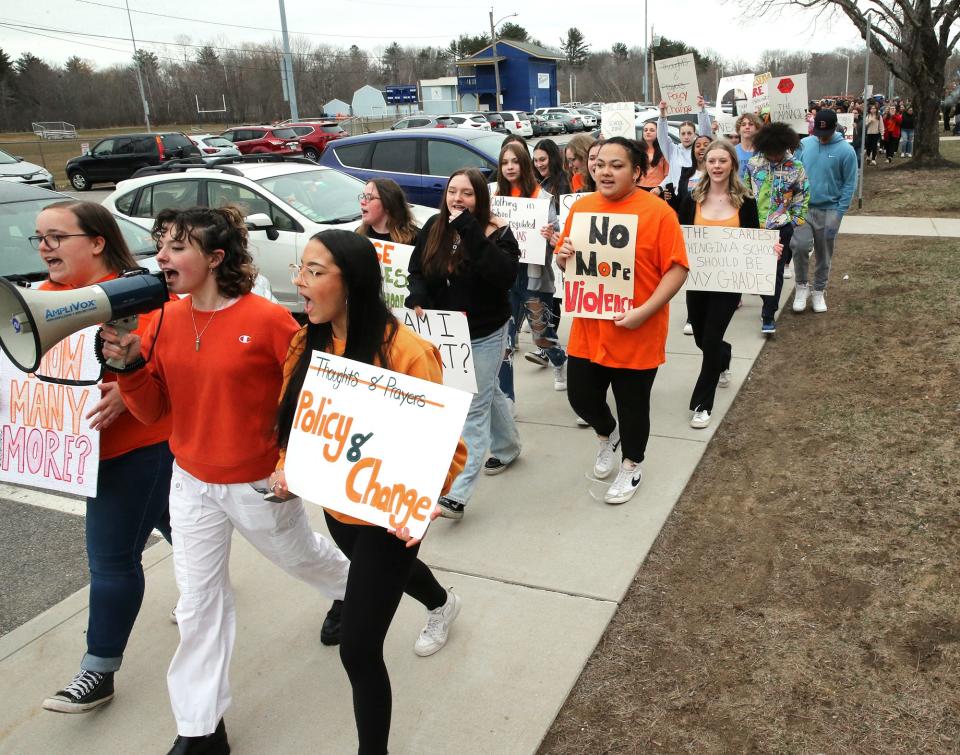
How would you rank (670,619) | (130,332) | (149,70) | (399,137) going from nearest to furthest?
1. (130,332)
2. (670,619)
3. (399,137)
4. (149,70)

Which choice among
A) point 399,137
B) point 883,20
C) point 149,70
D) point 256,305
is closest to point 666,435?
point 256,305

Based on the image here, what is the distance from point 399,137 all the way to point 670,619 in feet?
30.3

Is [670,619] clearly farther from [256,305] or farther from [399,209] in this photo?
[399,209]

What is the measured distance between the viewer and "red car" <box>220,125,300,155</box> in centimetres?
3155

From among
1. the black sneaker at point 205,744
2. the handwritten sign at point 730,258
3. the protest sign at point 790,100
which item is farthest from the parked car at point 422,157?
the black sneaker at point 205,744

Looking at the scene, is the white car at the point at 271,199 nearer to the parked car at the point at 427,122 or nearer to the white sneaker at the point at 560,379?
the white sneaker at the point at 560,379

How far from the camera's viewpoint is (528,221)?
6078mm

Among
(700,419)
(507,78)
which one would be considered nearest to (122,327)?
(700,419)

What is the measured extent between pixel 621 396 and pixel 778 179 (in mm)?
3635

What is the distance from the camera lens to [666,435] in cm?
530

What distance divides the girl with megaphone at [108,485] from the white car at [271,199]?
491 centimetres

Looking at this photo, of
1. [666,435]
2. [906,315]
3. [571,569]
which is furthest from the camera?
[906,315]

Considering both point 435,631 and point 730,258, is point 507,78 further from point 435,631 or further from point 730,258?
point 435,631

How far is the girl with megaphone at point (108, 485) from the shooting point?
2906mm
